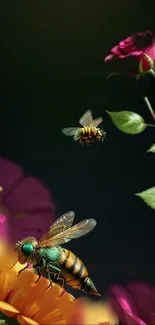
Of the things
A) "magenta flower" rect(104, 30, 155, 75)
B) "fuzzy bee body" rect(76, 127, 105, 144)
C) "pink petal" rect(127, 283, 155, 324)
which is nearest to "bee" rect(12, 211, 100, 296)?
"pink petal" rect(127, 283, 155, 324)

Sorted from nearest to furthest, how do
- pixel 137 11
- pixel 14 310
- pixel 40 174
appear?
pixel 14 310 < pixel 40 174 < pixel 137 11

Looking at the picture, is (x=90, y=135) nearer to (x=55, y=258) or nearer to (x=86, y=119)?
(x=86, y=119)

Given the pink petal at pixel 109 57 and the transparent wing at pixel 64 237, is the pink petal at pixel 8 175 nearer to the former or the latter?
the transparent wing at pixel 64 237

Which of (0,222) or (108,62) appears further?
(108,62)

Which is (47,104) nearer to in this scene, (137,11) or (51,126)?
(51,126)

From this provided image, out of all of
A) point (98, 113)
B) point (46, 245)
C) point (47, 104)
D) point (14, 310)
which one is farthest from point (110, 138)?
point (14, 310)

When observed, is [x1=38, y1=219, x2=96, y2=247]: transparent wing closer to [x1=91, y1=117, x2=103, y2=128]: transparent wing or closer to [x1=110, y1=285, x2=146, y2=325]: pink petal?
[x1=110, y1=285, x2=146, y2=325]: pink petal

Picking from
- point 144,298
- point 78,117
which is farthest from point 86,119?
point 144,298

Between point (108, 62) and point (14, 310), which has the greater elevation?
point (108, 62)

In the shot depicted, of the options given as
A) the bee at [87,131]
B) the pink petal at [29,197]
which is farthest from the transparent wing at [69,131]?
the pink petal at [29,197]
